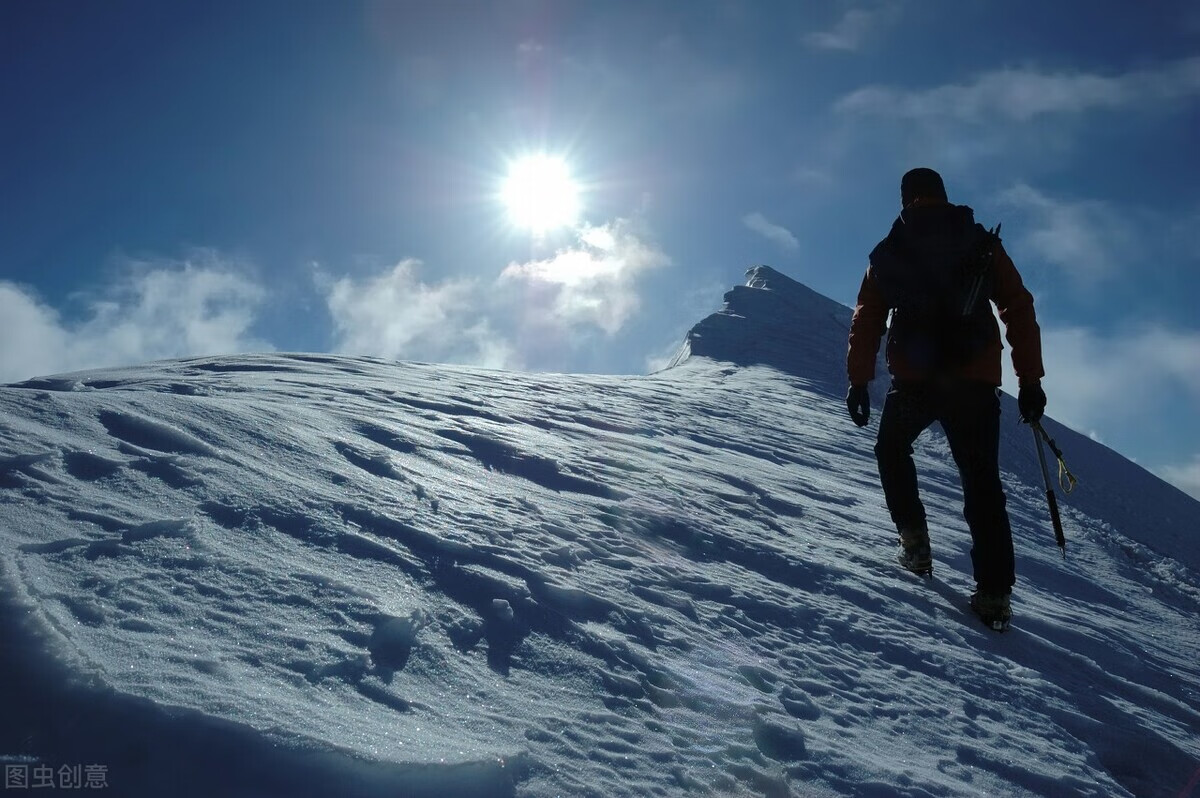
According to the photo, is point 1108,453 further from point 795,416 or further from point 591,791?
point 591,791

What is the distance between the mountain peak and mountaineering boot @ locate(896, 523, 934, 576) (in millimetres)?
9605

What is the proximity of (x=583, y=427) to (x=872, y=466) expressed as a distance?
3455 mm

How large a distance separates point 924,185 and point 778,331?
45.6 ft

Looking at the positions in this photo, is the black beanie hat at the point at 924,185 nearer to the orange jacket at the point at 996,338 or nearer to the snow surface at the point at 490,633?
the orange jacket at the point at 996,338

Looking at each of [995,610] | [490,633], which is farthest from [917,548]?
[490,633]

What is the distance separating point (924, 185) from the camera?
3.90 meters

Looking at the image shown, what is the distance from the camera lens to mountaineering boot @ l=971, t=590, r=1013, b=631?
342 centimetres

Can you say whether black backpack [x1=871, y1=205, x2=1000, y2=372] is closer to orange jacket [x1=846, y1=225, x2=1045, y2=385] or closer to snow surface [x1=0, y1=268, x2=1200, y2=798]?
orange jacket [x1=846, y1=225, x2=1045, y2=385]

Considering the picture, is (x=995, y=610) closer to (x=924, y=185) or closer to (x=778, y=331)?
(x=924, y=185)

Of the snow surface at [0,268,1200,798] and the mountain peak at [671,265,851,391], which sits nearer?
the snow surface at [0,268,1200,798]

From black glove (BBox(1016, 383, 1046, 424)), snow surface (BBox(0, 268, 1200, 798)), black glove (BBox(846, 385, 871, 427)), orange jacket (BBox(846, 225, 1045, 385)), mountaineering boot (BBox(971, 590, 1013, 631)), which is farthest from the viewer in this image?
black glove (BBox(846, 385, 871, 427))

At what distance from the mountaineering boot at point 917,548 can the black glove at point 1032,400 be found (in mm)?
806

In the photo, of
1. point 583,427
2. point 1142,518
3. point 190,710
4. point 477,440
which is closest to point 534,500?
point 477,440

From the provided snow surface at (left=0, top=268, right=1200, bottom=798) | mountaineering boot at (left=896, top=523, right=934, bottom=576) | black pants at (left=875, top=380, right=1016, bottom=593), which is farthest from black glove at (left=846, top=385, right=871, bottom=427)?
snow surface at (left=0, top=268, right=1200, bottom=798)
